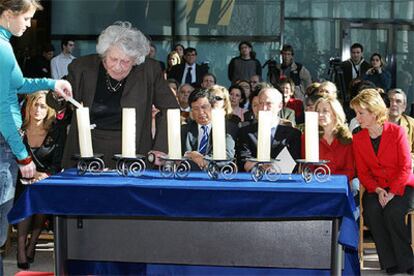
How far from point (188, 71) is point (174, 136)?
740 cm

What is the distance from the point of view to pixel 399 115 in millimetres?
6949

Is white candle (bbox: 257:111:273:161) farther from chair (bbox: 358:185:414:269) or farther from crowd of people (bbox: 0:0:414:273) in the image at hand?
chair (bbox: 358:185:414:269)

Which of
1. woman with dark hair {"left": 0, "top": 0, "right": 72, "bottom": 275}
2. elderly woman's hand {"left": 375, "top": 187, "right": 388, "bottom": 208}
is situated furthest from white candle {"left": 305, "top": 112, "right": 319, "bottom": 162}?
elderly woman's hand {"left": 375, "top": 187, "right": 388, "bottom": 208}

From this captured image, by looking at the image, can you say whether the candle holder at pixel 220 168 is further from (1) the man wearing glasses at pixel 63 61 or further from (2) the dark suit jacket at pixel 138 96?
(1) the man wearing glasses at pixel 63 61

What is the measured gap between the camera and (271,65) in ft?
40.1

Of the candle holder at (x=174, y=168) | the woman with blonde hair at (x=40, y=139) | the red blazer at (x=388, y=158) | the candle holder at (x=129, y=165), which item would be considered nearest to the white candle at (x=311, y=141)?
the candle holder at (x=174, y=168)

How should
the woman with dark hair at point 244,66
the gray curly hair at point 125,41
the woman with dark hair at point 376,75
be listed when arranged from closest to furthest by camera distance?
the gray curly hair at point 125,41, the woman with dark hair at point 376,75, the woman with dark hair at point 244,66

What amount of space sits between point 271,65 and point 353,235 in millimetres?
8197

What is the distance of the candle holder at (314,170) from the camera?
4.38 meters

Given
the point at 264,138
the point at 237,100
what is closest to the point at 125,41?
the point at 264,138

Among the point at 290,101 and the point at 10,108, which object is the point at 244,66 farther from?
the point at 10,108

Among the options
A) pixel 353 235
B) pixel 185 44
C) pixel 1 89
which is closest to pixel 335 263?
pixel 353 235

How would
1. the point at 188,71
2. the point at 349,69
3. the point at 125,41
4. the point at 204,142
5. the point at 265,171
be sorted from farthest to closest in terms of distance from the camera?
the point at 349,69
the point at 188,71
the point at 204,142
the point at 125,41
the point at 265,171

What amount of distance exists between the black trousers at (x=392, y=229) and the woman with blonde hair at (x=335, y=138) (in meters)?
0.31
